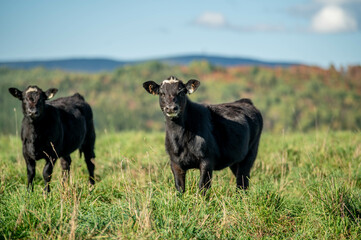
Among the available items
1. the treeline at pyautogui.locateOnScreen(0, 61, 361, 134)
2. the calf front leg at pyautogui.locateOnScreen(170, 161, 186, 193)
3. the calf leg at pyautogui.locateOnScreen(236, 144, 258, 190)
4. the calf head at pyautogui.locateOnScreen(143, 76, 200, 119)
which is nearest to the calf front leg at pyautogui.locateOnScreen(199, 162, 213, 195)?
the calf front leg at pyautogui.locateOnScreen(170, 161, 186, 193)

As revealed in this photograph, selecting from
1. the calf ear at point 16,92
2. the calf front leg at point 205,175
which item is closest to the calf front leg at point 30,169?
the calf ear at point 16,92

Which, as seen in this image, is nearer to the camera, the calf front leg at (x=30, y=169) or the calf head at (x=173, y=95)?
the calf head at (x=173, y=95)

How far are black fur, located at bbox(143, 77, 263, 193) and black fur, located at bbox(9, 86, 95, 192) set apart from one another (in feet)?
5.61

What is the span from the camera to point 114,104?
38.3 metres

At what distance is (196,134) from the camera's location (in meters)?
6.45

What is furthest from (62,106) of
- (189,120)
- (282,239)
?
(282,239)

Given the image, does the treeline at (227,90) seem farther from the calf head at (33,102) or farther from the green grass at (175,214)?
the green grass at (175,214)

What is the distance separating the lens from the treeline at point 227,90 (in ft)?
118

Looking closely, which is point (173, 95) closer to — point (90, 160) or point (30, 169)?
point (30, 169)

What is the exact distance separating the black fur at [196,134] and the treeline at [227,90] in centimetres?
2657

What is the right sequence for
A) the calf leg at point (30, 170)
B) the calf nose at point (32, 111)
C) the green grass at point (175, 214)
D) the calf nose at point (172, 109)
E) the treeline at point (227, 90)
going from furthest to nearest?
the treeline at point (227, 90), the calf leg at point (30, 170), the calf nose at point (32, 111), the calf nose at point (172, 109), the green grass at point (175, 214)

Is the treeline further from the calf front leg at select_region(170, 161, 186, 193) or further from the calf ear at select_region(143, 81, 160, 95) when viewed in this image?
the calf front leg at select_region(170, 161, 186, 193)

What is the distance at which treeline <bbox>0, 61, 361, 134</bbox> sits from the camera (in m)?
36.1

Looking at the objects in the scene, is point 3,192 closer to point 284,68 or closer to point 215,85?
point 215,85
